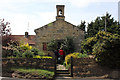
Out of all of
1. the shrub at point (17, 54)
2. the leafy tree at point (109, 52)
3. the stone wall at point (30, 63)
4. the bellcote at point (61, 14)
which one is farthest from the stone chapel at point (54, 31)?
the leafy tree at point (109, 52)

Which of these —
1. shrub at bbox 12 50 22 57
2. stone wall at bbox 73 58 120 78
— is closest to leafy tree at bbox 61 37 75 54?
shrub at bbox 12 50 22 57

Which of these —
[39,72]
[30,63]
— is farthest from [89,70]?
[30,63]

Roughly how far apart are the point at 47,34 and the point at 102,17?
45.6 ft

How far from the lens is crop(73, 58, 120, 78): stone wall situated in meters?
11.7

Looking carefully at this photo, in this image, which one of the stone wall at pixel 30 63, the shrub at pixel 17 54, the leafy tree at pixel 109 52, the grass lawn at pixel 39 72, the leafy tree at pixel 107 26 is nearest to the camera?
the grass lawn at pixel 39 72

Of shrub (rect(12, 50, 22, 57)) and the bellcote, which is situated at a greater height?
the bellcote

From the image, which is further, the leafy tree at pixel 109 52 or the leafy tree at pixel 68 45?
the leafy tree at pixel 68 45

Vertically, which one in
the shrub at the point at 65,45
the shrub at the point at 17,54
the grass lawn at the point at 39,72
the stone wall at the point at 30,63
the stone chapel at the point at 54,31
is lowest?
the grass lawn at the point at 39,72

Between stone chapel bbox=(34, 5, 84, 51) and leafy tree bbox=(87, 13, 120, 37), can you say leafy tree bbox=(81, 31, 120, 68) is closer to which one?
stone chapel bbox=(34, 5, 84, 51)

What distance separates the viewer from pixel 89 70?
11938 mm

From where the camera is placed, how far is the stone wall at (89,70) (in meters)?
11.7

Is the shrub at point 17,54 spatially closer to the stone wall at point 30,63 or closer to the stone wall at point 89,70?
the stone wall at point 30,63

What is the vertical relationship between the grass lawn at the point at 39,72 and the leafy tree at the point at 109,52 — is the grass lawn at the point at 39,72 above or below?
below

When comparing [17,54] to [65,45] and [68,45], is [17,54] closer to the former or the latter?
[65,45]
